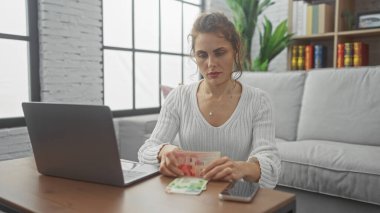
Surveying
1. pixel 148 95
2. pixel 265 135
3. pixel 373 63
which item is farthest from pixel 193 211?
pixel 373 63

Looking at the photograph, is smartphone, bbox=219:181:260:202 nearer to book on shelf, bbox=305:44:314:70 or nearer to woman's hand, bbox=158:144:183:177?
woman's hand, bbox=158:144:183:177

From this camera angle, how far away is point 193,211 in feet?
2.45

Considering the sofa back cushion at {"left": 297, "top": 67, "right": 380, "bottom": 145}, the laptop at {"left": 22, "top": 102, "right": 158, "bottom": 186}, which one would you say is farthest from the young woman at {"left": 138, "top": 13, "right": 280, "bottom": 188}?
the sofa back cushion at {"left": 297, "top": 67, "right": 380, "bottom": 145}

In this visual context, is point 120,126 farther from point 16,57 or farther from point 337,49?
point 337,49

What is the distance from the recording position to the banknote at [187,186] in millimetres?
869

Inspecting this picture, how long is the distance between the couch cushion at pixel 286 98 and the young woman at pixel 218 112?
126 cm

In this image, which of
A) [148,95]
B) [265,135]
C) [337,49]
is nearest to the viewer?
[265,135]

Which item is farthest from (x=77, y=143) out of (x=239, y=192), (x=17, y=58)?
(x=17, y=58)

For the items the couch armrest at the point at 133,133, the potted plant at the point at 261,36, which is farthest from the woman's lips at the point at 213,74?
the potted plant at the point at 261,36

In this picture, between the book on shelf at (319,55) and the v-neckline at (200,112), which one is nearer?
the v-neckline at (200,112)

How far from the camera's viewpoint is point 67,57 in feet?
9.14

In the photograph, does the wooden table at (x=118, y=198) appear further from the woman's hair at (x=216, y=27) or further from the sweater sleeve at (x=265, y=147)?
the woman's hair at (x=216, y=27)

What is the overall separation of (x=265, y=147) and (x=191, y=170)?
0.31 m

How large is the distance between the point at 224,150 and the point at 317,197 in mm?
852
